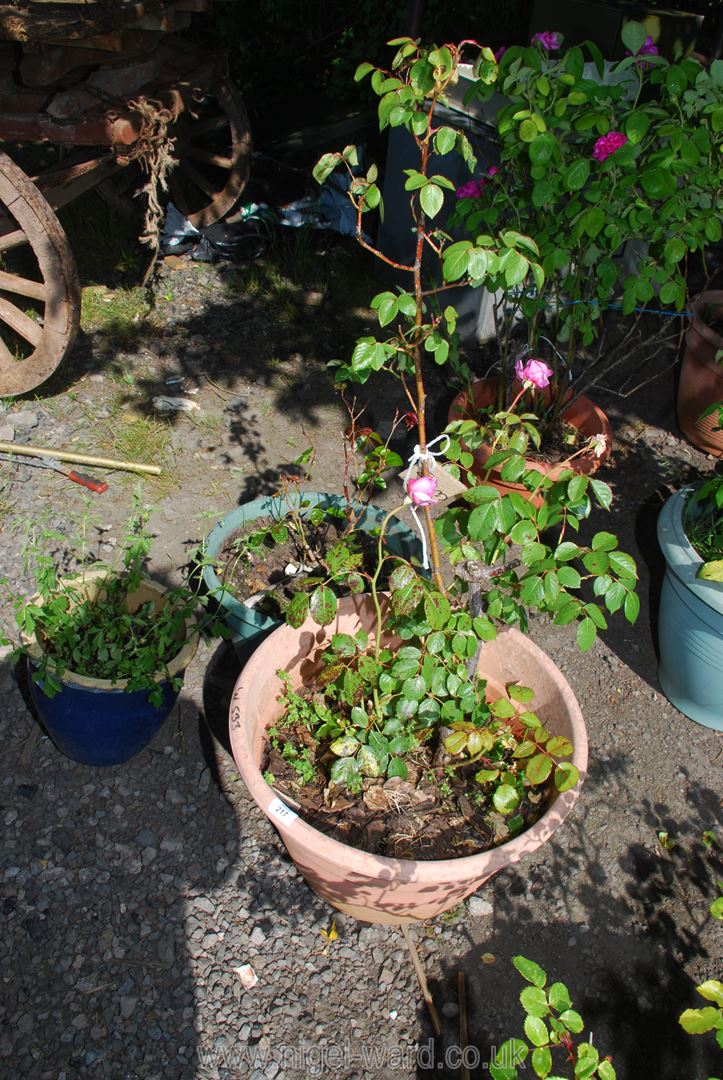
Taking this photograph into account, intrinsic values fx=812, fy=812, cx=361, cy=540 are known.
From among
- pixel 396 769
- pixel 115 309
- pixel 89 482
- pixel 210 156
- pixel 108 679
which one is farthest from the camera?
pixel 210 156

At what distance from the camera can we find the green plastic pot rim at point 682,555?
8.77 ft

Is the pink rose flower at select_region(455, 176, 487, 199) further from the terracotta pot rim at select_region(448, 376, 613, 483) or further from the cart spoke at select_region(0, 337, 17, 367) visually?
the cart spoke at select_region(0, 337, 17, 367)

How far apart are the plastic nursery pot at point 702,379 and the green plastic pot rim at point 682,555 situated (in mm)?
1171

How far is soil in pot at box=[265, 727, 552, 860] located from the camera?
2.16 meters

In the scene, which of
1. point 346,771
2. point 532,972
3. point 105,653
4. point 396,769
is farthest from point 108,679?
point 532,972

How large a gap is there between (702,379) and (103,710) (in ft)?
10.5

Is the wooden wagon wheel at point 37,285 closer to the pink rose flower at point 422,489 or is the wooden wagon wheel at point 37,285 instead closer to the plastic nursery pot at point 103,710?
the plastic nursery pot at point 103,710

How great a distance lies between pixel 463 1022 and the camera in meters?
2.17

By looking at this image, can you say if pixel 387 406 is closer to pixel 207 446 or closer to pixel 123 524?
pixel 207 446

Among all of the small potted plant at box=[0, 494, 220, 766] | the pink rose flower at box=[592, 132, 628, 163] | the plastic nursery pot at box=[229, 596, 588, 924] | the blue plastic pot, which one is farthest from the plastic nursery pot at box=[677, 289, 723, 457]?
the blue plastic pot

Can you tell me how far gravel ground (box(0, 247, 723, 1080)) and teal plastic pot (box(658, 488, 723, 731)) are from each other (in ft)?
0.31

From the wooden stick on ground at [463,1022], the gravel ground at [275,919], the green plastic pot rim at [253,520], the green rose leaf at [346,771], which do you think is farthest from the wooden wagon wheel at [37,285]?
the wooden stick on ground at [463,1022]

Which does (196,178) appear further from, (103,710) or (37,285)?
(103,710)

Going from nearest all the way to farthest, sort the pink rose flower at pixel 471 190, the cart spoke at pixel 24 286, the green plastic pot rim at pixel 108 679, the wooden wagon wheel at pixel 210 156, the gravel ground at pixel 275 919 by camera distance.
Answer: the gravel ground at pixel 275 919 → the green plastic pot rim at pixel 108 679 → the pink rose flower at pixel 471 190 → the cart spoke at pixel 24 286 → the wooden wagon wheel at pixel 210 156
